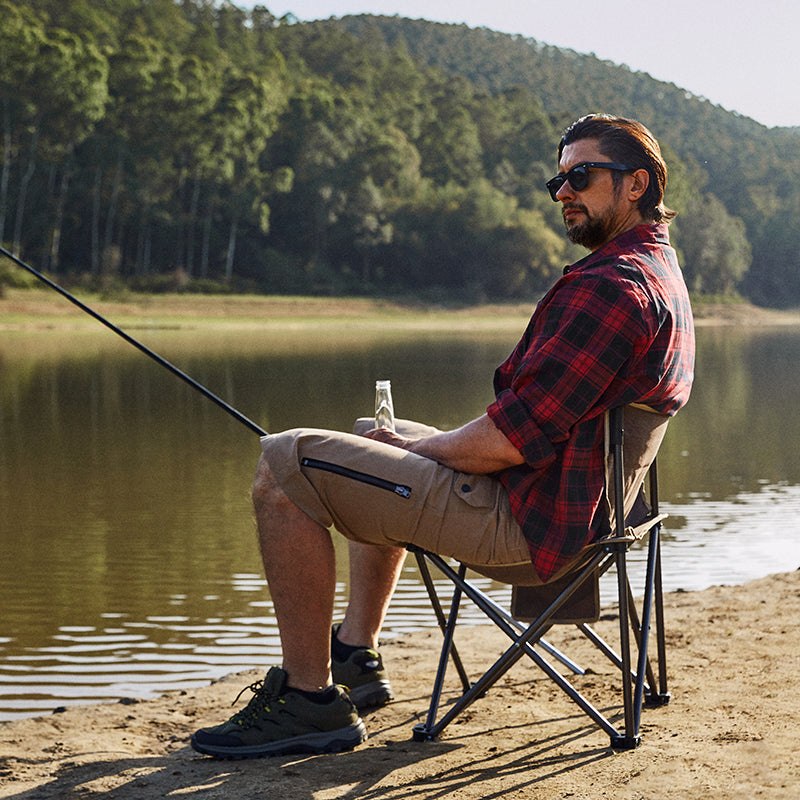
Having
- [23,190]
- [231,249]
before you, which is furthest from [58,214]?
[231,249]

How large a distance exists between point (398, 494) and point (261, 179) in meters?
63.2

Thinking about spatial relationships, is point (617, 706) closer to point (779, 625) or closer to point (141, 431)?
point (779, 625)

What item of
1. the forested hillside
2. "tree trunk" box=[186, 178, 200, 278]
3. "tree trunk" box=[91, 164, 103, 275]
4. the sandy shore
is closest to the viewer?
the sandy shore

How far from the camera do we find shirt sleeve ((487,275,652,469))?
8.40 feet

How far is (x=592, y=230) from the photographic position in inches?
112

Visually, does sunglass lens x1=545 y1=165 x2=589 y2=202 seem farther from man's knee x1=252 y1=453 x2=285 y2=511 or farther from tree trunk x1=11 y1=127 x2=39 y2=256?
tree trunk x1=11 y1=127 x2=39 y2=256

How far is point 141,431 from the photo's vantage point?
38.3 ft

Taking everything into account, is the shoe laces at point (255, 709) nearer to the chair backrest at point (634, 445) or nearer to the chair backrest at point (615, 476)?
the chair backrest at point (615, 476)

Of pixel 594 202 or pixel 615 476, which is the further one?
pixel 594 202

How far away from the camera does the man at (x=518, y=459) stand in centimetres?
258

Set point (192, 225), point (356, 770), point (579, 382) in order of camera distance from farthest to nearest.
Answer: point (192, 225) < point (356, 770) < point (579, 382)

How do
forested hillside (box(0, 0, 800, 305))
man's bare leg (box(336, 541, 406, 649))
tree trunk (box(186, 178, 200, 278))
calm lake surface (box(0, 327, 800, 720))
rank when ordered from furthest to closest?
tree trunk (box(186, 178, 200, 278)) < forested hillside (box(0, 0, 800, 305)) < calm lake surface (box(0, 327, 800, 720)) < man's bare leg (box(336, 541, 406, 649))

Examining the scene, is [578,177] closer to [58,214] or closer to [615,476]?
[615,476]

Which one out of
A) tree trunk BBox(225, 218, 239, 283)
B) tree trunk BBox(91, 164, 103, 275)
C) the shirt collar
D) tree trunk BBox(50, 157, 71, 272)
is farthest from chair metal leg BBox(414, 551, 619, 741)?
tree trunk BBox(225, 218, 239, 283)
